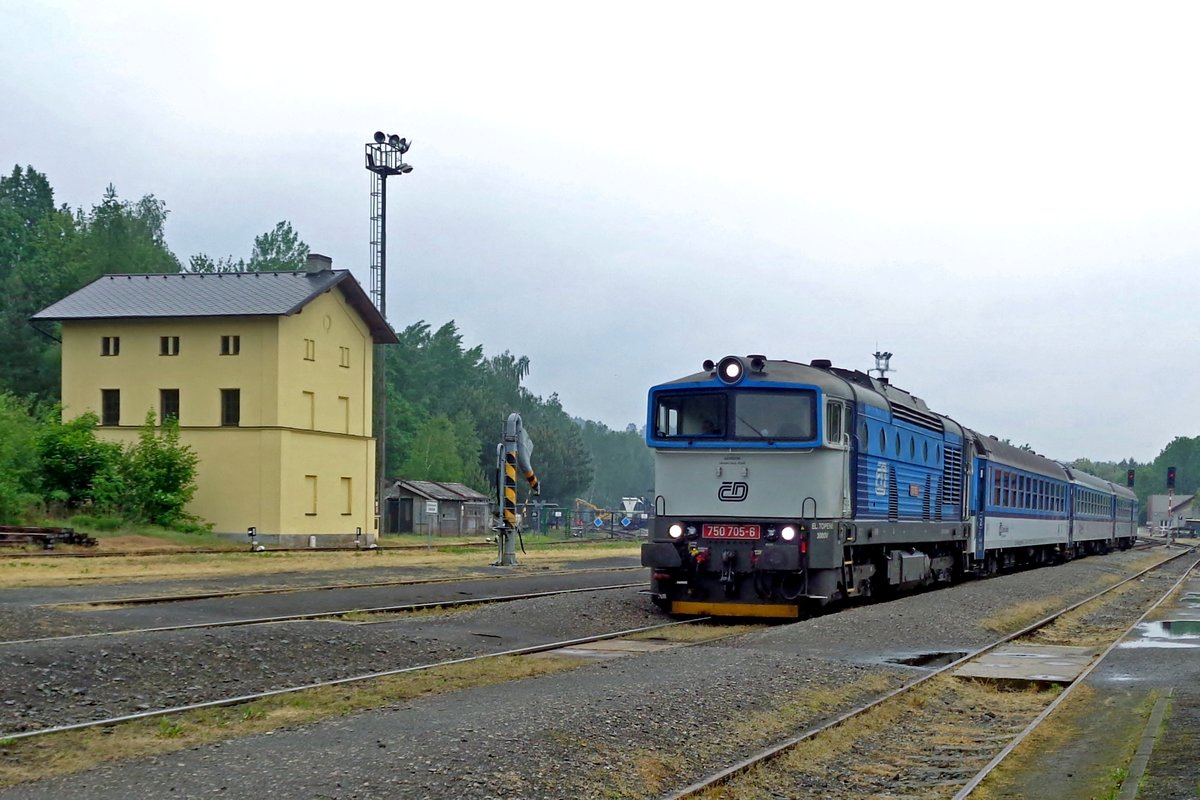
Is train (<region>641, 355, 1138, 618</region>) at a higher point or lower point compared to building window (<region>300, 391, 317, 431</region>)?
lower

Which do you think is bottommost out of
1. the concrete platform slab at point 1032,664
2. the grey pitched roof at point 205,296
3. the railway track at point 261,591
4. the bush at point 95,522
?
the concrete platform slab at point 1032,664

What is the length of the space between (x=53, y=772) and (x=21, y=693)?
282 centimetres

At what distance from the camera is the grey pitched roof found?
4166 cm

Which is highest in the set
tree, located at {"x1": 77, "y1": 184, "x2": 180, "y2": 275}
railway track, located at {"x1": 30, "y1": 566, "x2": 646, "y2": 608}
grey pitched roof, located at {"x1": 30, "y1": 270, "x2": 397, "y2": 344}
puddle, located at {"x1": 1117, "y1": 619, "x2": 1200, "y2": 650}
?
tree, located at {"x1": 77, "y1": 184, "x2": 180, "y2": 275}

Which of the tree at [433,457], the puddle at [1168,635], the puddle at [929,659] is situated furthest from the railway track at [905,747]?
the tree at [433,457]

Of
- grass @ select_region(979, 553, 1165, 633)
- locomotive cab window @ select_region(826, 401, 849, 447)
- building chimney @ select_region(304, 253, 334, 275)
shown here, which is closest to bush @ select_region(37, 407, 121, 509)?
building chimney @ select_region(304, 253, 334, 275)

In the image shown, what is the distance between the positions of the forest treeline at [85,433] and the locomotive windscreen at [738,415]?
22.4 meters

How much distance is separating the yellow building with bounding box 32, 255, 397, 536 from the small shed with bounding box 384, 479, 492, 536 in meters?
17.4

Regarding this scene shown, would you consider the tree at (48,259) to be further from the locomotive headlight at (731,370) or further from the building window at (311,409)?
the locomotive headlight at (731,370)

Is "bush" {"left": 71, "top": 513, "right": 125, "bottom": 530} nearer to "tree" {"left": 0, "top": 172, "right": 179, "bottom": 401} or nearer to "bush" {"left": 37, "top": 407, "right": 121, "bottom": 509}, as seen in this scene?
"bush" {"left": 37, "top": 407, "right": 121, "bottom": 509}

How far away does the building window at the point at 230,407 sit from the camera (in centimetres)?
4169

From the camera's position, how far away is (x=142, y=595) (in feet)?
64.7

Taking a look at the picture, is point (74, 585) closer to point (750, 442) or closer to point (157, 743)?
Result: point (750, 442)

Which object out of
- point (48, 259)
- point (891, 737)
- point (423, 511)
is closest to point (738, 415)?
point (891, 737)
